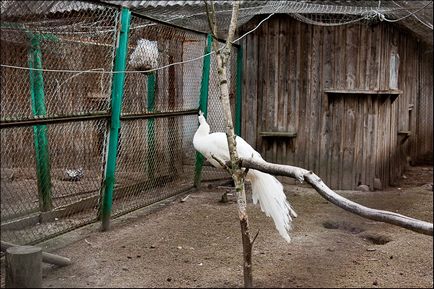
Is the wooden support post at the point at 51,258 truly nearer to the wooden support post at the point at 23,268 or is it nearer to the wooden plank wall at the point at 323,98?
the wooden support post at the point at 23,268

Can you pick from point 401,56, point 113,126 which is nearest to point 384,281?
point 113,126

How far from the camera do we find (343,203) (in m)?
2.92

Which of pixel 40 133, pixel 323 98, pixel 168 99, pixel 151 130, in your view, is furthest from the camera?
pixel 323 98

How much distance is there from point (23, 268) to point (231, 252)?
5.81ft

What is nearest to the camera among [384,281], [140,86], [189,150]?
[384,281]

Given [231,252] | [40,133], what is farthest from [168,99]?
Result: [231,252]

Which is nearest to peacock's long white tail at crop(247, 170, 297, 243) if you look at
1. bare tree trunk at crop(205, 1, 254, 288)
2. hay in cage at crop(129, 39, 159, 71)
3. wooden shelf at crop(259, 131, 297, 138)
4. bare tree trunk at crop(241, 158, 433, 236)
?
bare tree trunk at crop(205, 1, 254, 288)

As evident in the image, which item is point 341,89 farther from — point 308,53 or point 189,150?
point 189,150

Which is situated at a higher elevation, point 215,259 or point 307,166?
point 307,166

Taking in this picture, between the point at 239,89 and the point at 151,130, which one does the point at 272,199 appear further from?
the point at 239,89

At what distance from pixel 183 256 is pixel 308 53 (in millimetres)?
4217

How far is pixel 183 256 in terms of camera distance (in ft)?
13.7

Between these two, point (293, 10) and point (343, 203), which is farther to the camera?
point (293, 10)

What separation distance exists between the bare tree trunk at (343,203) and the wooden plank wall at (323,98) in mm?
4271
